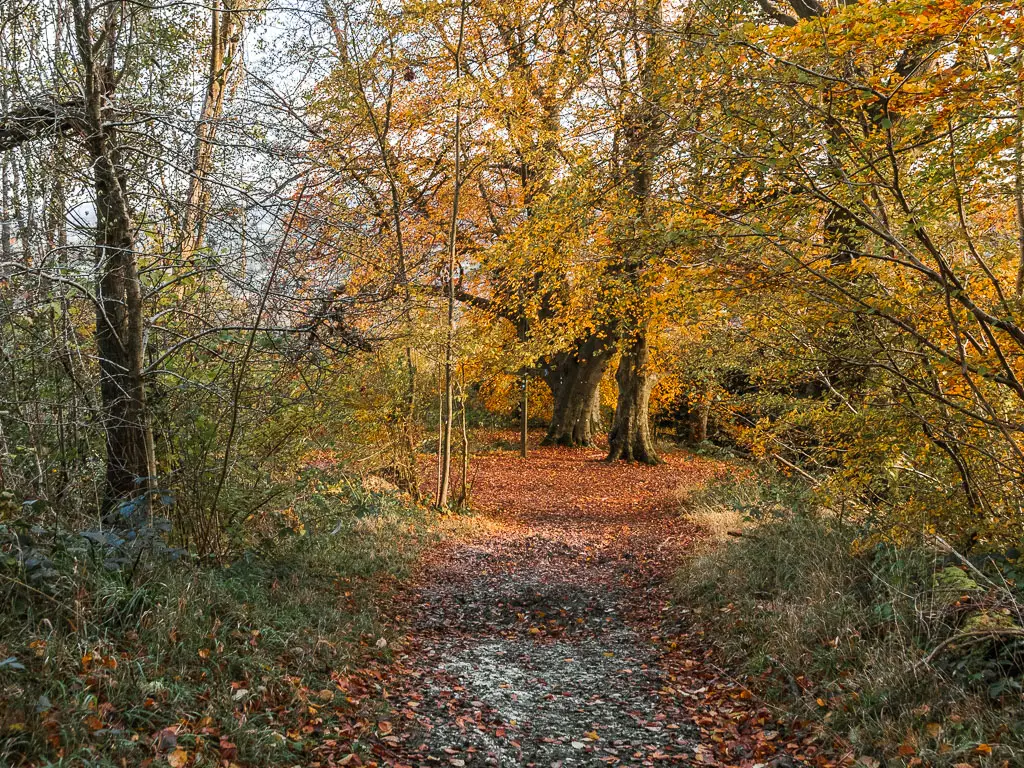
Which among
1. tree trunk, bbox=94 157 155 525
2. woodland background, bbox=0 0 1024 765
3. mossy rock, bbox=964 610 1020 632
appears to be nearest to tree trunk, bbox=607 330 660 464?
woodland background, bbox=0 0 1024 765

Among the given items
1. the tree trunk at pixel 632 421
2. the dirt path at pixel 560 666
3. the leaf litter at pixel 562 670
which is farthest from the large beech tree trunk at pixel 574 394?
the leaf litter at pixel 562 670

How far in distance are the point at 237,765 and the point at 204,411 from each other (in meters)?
2.77

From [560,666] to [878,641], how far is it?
243 centimetres

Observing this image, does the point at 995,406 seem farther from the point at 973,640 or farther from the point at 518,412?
the point at 518,412

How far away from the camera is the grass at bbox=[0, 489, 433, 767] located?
3.24 metres

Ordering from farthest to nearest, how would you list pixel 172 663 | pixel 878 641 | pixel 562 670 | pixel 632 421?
pixel 632 421 < pixel 562 670 < pixel 878 641 < pixel 172 663

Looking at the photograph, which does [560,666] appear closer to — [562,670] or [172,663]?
[562,670]

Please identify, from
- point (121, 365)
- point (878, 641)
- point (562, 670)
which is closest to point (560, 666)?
point (562, 670)

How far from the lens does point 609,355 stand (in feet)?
65.7

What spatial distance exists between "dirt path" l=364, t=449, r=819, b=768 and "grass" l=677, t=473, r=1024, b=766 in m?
0.39

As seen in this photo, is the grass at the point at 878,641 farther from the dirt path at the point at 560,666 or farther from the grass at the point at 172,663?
the grass at the point at 172,663

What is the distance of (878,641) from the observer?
15.1 feet

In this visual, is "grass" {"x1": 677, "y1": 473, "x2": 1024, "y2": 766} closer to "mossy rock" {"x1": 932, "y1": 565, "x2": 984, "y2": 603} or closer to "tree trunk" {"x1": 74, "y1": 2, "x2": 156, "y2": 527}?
"mossy rock" {"x1": 932, "y1": 565, "x2": 984, "y2": 603}

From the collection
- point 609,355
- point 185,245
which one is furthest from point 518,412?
point 185,245
